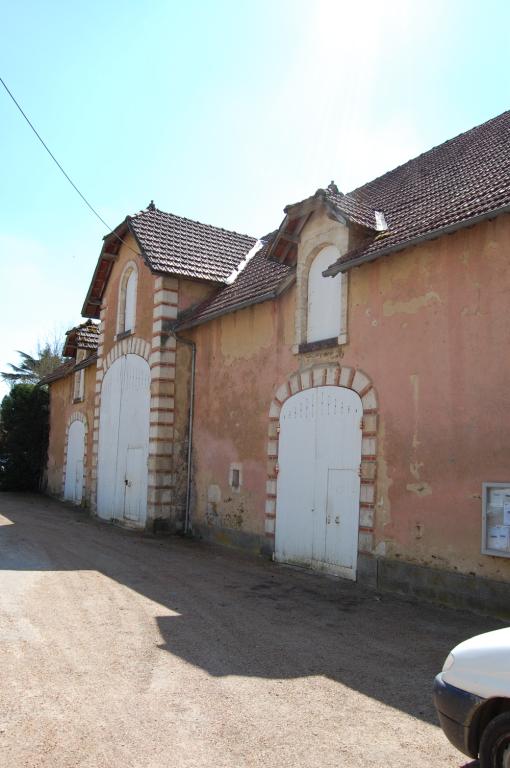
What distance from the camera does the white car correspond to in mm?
3416

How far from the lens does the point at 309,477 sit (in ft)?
36.1

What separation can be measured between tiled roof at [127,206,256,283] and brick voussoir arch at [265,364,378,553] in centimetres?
519

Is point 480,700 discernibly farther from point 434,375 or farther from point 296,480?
point 296,480

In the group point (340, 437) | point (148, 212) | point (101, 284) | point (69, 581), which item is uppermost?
point (148, 212)

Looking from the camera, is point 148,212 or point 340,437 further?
point 148,212

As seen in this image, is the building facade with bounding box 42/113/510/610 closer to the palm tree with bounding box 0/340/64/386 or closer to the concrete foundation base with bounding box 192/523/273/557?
the concrete foundation base with bounding box 192/523/273/557

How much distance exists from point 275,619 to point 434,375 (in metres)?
3.82

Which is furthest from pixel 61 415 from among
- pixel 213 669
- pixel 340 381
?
pixel 213 669

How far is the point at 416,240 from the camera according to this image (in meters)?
8.85

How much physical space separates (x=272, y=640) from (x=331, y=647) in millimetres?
610

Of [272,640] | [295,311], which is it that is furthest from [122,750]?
[295,311]

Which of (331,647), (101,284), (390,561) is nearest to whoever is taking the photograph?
(331,647)

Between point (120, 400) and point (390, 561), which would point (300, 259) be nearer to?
point (390, 561)

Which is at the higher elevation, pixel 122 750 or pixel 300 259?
pixel 300 259
